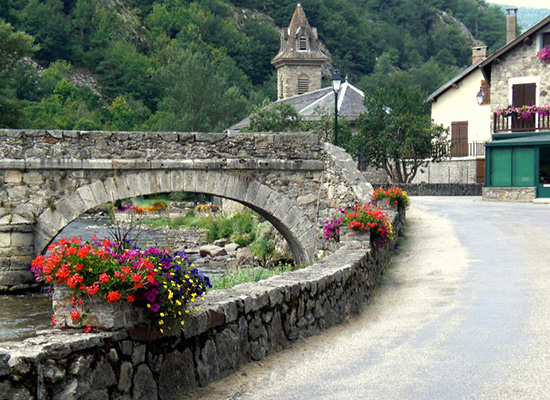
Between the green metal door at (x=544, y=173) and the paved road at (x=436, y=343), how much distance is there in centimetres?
1496

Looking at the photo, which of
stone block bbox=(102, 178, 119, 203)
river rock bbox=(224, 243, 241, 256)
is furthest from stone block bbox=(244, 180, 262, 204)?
river rock bbox=(224, 243, 241, 256)

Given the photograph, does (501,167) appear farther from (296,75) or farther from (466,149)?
(296,75)

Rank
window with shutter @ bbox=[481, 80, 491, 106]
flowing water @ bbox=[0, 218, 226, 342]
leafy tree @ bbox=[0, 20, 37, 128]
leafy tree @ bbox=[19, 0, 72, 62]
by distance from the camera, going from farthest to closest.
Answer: leafy tree @ bbox=[19, 0, 72, 62] → window with shutter @ bbox=[481, 80, 491, 106] → leafy tree @ bbox=[0, 20, 37, 128] → flowing water @ bbox=[0, 218, 226, 342]

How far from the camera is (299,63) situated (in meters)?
60.6

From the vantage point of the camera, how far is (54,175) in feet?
55.5

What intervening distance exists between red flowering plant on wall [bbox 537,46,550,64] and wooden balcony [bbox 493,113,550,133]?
7.16 feet

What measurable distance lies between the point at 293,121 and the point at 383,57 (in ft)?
189

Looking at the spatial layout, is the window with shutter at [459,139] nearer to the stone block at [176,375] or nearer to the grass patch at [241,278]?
the grass patch at [241,278]

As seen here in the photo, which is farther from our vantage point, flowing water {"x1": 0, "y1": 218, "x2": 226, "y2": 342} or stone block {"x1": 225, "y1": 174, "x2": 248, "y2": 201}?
stone block {"x1": 225, "y1": 174, "x2": 248, "y2": 201}

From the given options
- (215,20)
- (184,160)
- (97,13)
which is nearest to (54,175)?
(184,160)

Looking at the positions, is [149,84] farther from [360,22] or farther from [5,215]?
[5,215]

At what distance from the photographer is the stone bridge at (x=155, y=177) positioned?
16.6 metres

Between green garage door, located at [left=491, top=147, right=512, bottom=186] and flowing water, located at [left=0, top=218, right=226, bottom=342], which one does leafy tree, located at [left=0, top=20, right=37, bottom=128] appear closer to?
green garage door, located at [left=491, top=147, right=512, bottom=186]

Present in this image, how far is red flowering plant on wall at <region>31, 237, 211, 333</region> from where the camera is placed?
534 centimetres
